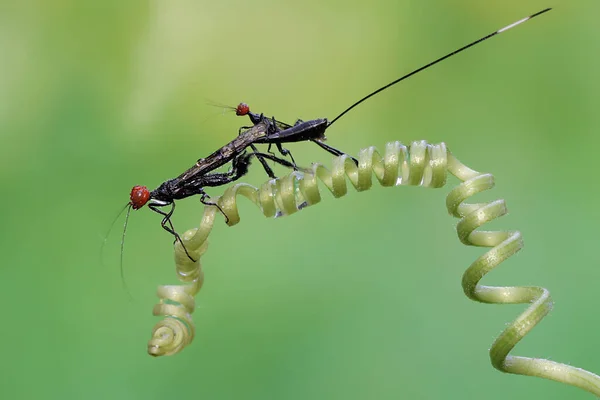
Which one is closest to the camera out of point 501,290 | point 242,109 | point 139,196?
point 501,290

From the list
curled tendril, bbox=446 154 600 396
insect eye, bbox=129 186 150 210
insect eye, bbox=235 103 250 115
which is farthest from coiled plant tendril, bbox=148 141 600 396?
insect eye, bbox=235 103 250 115

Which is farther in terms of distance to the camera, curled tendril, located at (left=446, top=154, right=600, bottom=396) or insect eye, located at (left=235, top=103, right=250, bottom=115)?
insect eye, located at (left=235, top=103, right=250, bottom=115)

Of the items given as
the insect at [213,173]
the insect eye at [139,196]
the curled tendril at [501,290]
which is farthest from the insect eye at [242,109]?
the curled tendril at [501,290]

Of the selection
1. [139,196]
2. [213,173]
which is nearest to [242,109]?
[213,173]

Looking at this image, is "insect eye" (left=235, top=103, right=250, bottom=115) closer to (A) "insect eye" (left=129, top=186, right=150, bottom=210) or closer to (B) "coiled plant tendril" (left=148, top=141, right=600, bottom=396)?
(A) "insect eye" (left=129, top=186, right=150, bottom=210)

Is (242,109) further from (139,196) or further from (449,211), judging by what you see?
(449,211)

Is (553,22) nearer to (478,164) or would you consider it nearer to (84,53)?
(478,164)

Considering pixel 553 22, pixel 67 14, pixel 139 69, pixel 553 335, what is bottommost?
pixel 553 335

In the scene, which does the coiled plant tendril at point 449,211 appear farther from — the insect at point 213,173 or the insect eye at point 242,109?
the insect eye at point 242,109

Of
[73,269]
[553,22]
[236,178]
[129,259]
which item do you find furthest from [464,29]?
[73,269]
